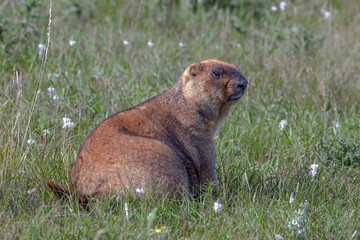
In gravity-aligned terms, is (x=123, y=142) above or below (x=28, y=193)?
above

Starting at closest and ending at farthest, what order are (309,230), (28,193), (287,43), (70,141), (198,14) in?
1. (309,230)
2. (28,193)
3. (70,141)
4. (287,43)
5. (198,14)

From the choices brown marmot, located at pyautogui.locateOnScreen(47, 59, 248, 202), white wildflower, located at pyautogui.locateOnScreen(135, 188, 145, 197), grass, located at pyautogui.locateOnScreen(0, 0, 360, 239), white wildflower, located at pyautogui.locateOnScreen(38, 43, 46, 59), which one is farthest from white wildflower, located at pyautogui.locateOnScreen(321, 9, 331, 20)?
white wildflower, located at pyautogui.locateOnScreen(135, 188, 145, 197)

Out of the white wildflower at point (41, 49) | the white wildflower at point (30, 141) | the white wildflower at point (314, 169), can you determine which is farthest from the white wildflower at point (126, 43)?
the white wildflower at point (314, 169)

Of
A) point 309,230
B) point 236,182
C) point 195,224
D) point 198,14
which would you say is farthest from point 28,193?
point 198,14

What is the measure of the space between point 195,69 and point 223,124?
1.11m

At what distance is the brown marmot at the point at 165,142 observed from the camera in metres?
4.04

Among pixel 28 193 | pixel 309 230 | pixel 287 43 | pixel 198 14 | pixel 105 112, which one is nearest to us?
pixel 309 230

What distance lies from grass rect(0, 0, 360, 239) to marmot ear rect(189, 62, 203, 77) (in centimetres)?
85

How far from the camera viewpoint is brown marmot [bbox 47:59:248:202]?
13.2 feet

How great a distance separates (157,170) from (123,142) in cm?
35

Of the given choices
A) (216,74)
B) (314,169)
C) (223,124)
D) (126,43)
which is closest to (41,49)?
(126,43)

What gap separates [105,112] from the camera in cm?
604

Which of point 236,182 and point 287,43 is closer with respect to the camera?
point 236,182

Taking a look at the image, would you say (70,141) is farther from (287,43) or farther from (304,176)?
(287,43)
